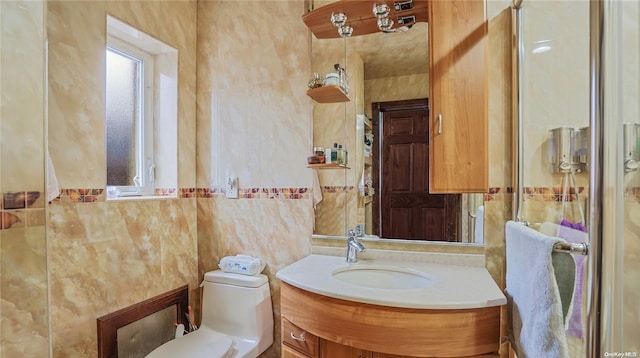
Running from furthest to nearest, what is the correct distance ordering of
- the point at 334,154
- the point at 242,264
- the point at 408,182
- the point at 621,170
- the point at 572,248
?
the point at 242,264 → the point at 334,154 → the point at 408,182 → the point at 572,248 → the point at 621,170

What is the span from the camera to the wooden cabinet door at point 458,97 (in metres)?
1.25

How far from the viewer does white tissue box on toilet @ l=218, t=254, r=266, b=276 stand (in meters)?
1.69

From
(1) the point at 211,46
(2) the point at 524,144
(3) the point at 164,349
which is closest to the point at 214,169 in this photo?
(1) the point at 211,46

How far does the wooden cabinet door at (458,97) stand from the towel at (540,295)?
0.34 metres

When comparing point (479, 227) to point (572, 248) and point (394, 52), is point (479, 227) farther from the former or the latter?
point (394, 52)

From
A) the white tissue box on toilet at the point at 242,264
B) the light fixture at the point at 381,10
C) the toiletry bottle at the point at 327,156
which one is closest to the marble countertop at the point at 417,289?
the white tissue box on toilet at the point at 242,264

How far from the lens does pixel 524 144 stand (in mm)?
1276

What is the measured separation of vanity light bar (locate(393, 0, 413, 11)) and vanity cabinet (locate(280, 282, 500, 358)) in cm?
126

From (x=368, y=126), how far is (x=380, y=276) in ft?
2.34

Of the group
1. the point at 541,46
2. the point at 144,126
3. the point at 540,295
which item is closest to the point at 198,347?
the point at 144,126

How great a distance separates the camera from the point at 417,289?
3.51 feet

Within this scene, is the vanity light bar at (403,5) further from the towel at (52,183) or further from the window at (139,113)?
the towel at (52,183)

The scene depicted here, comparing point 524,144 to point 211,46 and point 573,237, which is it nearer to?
point 573,237

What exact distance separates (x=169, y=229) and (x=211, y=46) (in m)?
1.14
